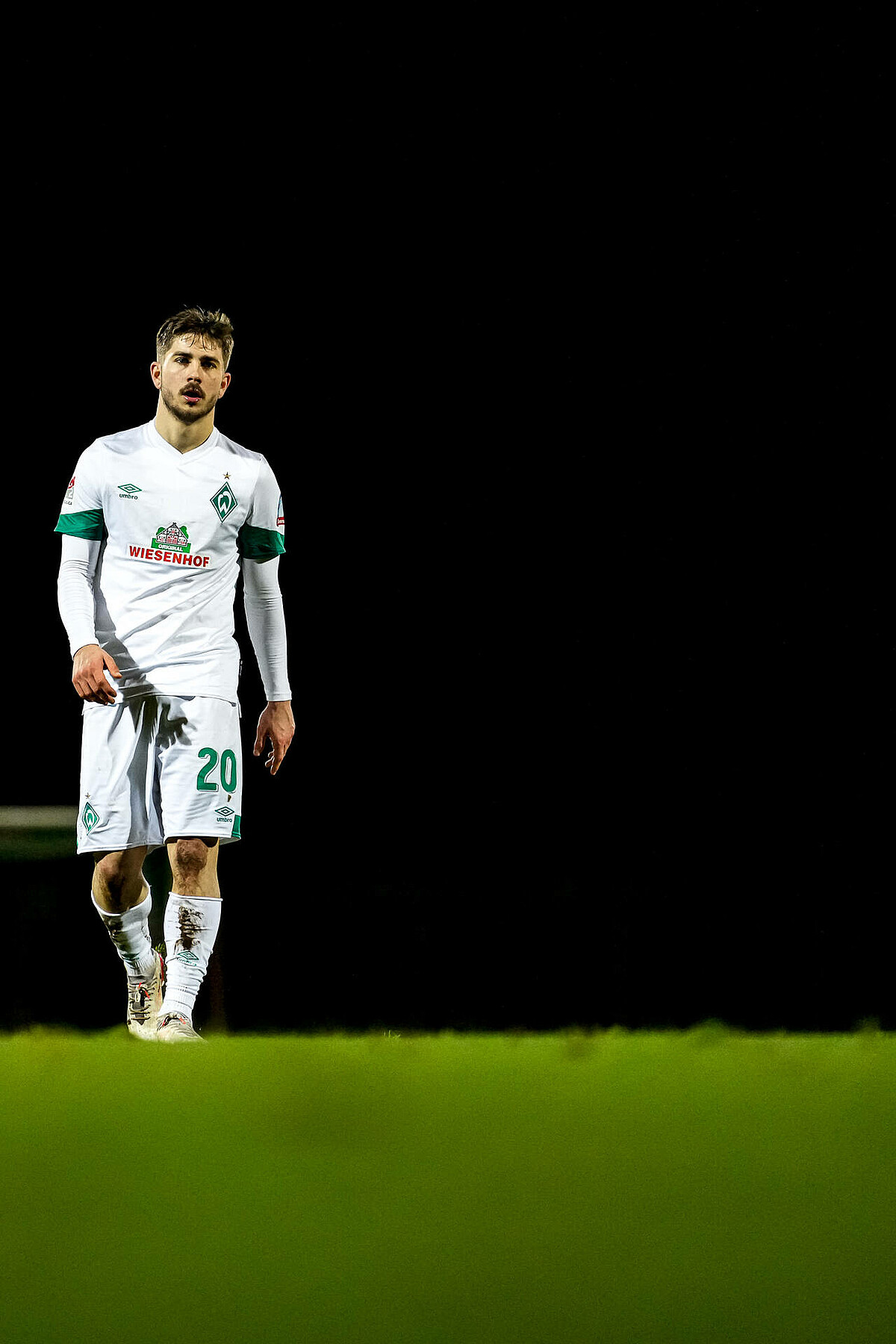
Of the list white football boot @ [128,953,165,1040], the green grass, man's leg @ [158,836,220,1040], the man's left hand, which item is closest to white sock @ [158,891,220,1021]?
man's leg @ [158,836,220,1040]

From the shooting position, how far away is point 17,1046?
2900 mm

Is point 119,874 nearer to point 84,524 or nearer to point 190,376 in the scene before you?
point 84,524

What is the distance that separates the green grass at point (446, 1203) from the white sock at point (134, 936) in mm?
741

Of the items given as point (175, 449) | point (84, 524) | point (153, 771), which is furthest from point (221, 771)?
point (175, 449)

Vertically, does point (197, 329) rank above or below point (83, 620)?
above

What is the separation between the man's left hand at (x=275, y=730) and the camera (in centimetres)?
354

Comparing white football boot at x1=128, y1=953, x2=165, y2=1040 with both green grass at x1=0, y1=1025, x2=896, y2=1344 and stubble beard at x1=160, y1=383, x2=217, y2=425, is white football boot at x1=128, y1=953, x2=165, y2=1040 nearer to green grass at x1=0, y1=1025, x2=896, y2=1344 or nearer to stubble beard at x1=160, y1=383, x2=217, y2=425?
green grass at x1=0, y1=1025, x2=896, y2=1344

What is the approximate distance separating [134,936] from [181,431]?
47.8 inches

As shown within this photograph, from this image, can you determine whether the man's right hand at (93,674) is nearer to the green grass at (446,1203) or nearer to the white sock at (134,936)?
the white sock at (134,936)

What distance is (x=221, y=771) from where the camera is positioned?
3344mm

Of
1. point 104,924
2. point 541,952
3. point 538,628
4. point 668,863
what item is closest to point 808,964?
point 668,863

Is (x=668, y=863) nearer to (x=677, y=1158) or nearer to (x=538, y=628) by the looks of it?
(x=538, y=628)

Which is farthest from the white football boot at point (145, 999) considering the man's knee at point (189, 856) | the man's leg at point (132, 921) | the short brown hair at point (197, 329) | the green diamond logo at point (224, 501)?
the short brown hair at point (197, 329)

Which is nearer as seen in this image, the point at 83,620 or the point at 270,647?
the point at 83,620
